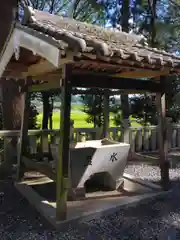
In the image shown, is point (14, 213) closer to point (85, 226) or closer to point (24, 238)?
point (24, 238)

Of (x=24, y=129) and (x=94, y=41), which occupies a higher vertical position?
(x=94, y=41)

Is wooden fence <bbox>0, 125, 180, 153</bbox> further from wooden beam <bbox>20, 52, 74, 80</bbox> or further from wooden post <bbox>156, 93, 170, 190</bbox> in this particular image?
wooden post <bbox>156, 93, 170, 190</bbox>

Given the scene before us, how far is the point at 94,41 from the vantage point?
2572 millimetres

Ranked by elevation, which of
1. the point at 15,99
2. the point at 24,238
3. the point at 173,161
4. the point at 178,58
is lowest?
the point at 24,238

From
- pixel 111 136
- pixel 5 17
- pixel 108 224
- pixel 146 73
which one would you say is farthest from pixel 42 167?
pixel 5 17

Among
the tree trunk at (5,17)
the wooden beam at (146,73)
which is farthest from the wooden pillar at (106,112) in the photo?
the tree trunk at (5,17)

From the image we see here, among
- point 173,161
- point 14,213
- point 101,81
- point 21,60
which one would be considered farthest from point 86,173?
point 173,161

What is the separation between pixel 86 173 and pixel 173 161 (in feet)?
7.50

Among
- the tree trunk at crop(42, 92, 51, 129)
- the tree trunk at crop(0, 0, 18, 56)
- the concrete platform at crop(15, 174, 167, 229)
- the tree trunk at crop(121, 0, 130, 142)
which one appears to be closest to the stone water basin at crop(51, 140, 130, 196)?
the concrete platform at crop(15, 174, 167, 229)

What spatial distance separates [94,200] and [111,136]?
8.96 feet

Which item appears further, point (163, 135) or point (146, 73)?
point (163, 135)

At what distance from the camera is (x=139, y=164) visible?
589 cm

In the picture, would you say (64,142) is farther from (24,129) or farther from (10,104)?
(10,104)

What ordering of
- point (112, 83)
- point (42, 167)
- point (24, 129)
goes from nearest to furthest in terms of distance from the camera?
point (112, 83) < point (42, 167) < point (24, 129)
